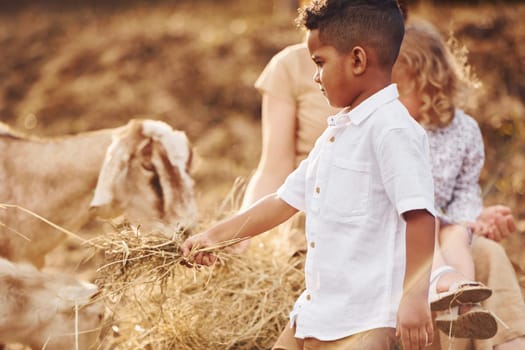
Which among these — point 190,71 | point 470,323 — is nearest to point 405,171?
point 470,323

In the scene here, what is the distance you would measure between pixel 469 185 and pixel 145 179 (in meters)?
1.49

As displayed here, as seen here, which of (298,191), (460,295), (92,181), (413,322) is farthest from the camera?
(92,181)

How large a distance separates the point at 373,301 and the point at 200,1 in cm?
1089

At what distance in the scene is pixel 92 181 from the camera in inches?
146

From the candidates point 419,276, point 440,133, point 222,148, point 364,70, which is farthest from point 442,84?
point 222,148

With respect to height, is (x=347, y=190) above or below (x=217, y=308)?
above

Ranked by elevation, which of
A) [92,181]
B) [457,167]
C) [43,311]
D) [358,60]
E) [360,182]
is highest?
[358,60]

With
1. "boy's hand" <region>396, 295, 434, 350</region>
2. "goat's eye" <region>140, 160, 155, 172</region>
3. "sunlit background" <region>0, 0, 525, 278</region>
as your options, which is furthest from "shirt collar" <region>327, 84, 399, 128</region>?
"sunlit background" <region>0, 0, 525, 278</region>

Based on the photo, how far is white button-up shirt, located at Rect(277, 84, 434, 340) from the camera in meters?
2.12

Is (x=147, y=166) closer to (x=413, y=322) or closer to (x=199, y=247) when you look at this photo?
(x=199, y=247)

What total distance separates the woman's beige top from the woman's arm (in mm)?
35

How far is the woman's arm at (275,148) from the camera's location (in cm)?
330

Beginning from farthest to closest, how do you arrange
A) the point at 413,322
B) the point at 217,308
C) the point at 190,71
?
the point at 190,71, the point at 217,308, the point at 413,322

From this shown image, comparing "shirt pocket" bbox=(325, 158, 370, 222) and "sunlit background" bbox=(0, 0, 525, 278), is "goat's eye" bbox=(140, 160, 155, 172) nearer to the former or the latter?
"shirt pocket" bbox=(325, 158, 370, 222)
